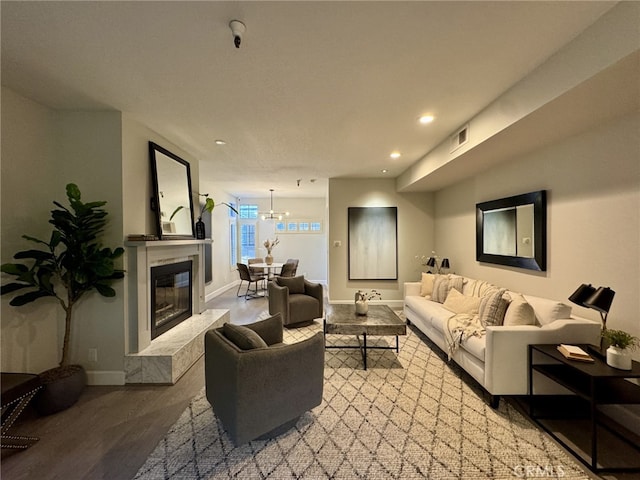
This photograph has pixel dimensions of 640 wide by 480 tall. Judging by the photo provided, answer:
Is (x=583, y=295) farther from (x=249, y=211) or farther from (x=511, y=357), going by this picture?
(x=249, y=211)

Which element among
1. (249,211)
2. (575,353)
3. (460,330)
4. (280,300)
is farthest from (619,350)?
(249,211)

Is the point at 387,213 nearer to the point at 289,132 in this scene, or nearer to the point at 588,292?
the point at 289,132

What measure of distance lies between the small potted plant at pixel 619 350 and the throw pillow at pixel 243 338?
244 cm

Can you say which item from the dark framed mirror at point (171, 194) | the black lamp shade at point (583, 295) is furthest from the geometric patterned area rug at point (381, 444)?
the dark framed mirror at point (171, 194)

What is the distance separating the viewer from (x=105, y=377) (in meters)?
2.78

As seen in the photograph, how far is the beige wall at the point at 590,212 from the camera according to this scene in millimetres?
2070

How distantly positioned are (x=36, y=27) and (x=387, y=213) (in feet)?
17.5

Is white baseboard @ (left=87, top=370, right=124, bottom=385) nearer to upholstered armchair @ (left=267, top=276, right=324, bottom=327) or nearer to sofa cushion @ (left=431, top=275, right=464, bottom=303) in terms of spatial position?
upholstered armchair @ (left=267, top=276, right=324, bottom=327)

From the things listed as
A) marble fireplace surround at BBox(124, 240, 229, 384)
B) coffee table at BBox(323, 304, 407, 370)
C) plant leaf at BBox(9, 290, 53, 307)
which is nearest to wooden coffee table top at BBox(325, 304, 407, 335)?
coffee table at BBox(323, 304, 407, 370)

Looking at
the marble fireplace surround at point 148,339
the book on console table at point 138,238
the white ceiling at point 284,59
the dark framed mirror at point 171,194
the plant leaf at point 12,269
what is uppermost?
the white ceiling at point 284,59

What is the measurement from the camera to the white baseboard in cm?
277

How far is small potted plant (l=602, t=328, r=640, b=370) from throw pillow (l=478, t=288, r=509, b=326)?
87 cm

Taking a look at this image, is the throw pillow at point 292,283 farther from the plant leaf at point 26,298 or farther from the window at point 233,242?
the window at point 233,242
